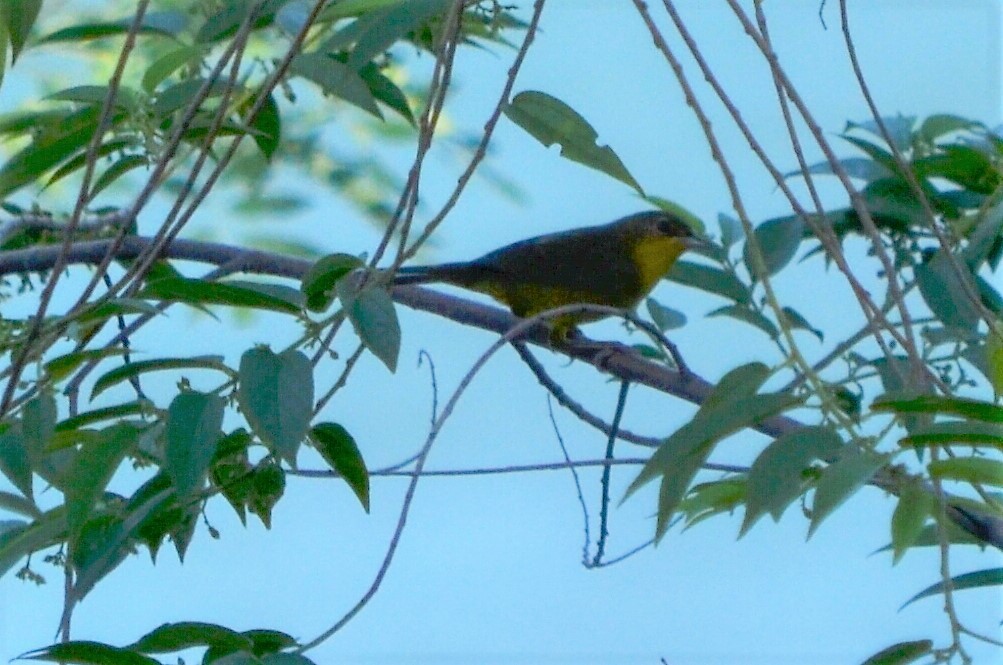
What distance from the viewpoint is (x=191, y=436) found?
124 cm

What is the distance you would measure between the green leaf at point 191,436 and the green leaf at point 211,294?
0.12 meters

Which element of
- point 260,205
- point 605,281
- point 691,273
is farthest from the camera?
point 605,281

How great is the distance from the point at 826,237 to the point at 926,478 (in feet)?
1.04

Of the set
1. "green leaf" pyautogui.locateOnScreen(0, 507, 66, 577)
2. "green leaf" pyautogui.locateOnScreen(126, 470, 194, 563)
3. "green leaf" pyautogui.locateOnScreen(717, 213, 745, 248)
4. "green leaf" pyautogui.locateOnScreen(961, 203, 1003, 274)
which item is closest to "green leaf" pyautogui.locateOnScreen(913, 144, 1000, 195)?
"green leaf" pyautogui.locateOnScreen(961, 203, 1003, 274)

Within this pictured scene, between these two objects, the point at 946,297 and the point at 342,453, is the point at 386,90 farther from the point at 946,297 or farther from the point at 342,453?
the point at 946,297

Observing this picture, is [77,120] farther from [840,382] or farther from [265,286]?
[840,382]

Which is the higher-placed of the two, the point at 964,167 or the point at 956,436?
the point at 964,167

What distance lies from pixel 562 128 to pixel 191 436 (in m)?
0.55

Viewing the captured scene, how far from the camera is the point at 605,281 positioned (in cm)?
409

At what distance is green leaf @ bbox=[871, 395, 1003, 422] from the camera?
46.8 inches

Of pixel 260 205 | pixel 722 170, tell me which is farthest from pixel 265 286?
pixel 260 205

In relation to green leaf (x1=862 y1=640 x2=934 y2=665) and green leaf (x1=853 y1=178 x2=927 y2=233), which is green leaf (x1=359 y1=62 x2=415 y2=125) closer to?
green leaf (x1=853 y1=178 x2=927 y2=233)

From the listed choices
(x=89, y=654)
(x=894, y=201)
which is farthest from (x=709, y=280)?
(x=89, y=654)

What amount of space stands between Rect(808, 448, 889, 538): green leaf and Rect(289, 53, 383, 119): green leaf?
0.74m
